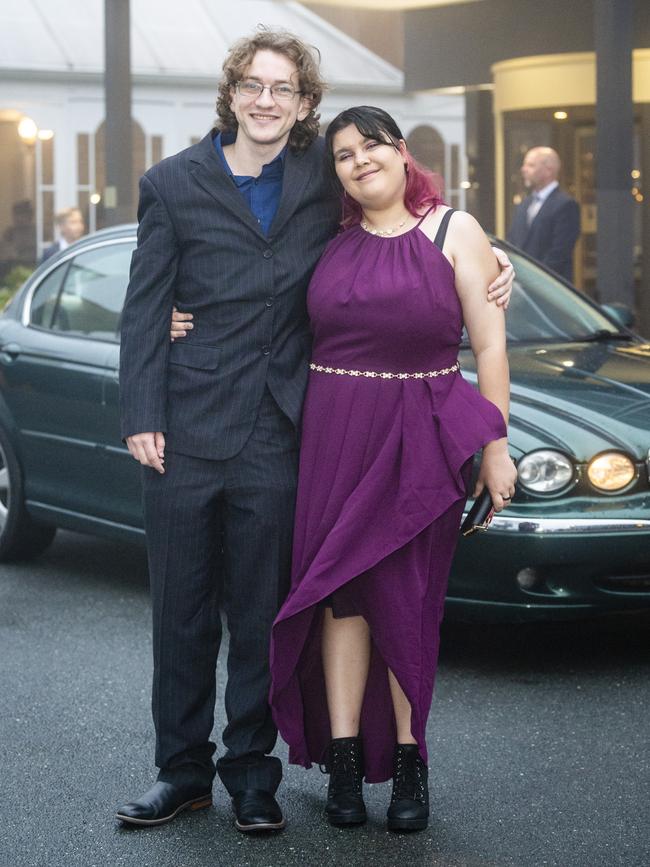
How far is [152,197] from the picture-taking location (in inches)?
151

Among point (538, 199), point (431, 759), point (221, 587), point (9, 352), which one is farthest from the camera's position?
point (538, 199)

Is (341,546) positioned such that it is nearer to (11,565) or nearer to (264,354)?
(264,354)

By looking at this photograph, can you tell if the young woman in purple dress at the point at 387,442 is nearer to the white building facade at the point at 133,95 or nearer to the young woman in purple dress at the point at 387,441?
the young woman in purple dress at the point at 387,441

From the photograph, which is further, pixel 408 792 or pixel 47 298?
pixel 47 298

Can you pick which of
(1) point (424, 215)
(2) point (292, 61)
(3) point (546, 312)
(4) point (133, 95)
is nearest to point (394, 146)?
(1) point (424, 215)

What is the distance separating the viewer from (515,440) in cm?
512

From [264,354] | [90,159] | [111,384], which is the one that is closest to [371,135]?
[264,354]

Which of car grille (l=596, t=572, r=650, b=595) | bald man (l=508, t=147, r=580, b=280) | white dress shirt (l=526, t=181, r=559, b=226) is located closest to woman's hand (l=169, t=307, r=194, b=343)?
car grille (l=596, t=572, r=650, b=595)

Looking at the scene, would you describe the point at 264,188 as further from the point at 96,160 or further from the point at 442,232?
the point at 96,160

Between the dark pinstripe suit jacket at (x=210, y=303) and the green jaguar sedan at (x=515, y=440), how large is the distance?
4.74 feet

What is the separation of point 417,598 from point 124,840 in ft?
3.00

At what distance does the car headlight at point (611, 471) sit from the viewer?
5.11 metres

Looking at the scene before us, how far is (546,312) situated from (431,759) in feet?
8.12

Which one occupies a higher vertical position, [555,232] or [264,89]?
[555,232]
